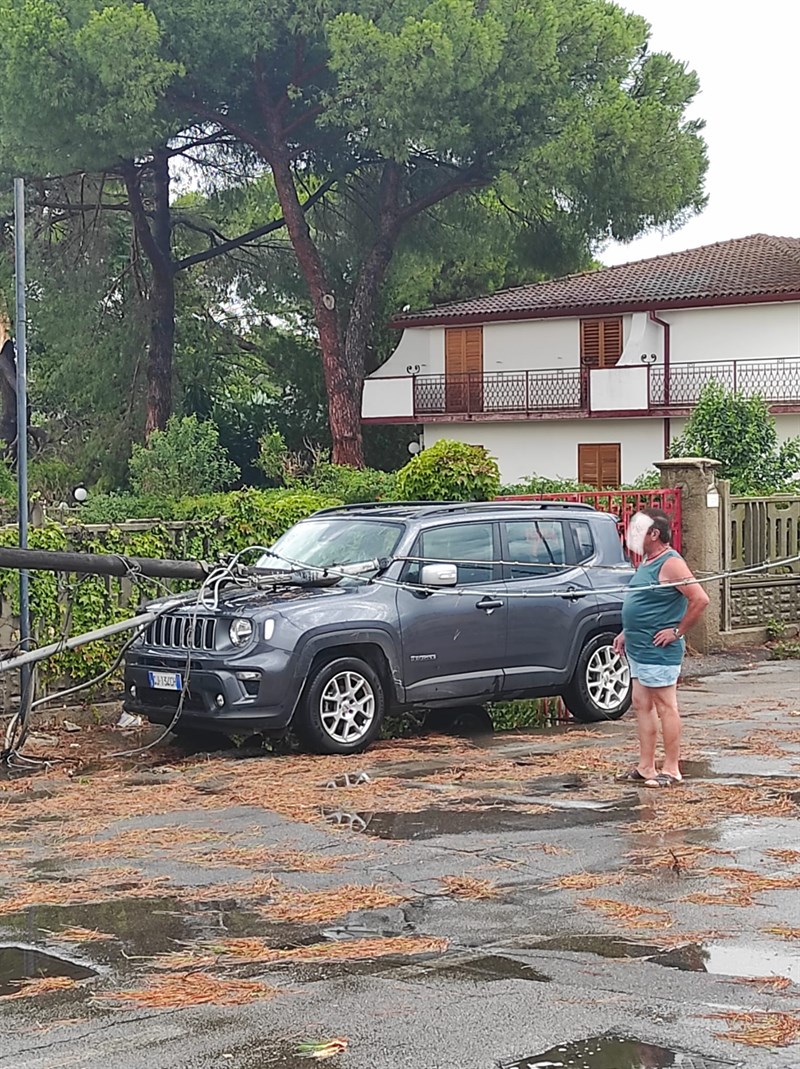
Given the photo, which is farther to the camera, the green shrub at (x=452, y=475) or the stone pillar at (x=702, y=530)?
the stone pillar at (x=702, y=530)

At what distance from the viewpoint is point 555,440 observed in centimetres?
4347

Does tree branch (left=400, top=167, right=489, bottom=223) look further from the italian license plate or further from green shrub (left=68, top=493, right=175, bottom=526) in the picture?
the italian license plate

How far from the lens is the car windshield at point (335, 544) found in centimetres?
1330

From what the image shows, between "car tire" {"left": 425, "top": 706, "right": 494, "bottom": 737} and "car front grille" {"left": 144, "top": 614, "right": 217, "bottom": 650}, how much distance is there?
248cm

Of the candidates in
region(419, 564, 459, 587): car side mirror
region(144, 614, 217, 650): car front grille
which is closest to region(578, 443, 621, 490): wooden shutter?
region(419, 564, 459, 587): car side mirror

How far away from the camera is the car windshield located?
13297mm

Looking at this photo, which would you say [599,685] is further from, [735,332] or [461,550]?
[735,332]

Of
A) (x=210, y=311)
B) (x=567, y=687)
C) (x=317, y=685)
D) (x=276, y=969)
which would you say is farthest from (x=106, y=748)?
(x=210, y=311)

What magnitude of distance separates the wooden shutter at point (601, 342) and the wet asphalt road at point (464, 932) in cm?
3226

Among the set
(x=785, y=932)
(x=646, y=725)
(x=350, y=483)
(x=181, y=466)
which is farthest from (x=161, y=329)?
(x=785, y=932)

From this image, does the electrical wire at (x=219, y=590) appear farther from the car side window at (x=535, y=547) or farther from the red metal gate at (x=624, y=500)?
the red metal gate at (x=624, y=500)

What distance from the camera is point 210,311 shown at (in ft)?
148

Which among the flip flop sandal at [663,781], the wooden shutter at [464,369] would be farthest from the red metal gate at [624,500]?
the wooden shutter at [464,369]

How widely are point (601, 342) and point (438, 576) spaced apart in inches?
1235
